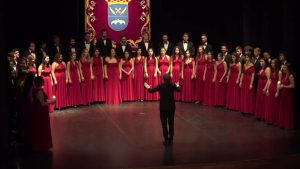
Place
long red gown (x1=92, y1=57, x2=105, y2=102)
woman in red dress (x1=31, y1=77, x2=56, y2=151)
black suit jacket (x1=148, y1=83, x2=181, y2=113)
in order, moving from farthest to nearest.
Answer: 1. long red gown (x1=92, y1=57, x2=105, y2=102)
2. black suit jacket (x1=148, y1=83, x2=181, y2=113)
3. woman in red dress (x1=31, y1=77, x2=56, y2=151)

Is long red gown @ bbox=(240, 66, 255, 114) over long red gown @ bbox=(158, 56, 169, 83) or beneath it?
beneath

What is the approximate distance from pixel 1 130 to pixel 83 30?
7.63 meters

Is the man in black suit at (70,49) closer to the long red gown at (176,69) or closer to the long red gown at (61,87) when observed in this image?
the long red gown at (61,87)

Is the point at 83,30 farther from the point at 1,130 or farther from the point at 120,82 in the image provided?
the point at 1,130

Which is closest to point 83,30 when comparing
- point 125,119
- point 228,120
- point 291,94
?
point 125,119

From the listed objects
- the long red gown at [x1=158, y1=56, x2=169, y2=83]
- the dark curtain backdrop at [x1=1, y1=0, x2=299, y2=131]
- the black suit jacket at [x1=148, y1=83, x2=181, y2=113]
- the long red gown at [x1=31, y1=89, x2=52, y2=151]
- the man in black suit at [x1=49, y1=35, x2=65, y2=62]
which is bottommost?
the long red gown at [x1=31, y1=89, x2=52, y2=151]

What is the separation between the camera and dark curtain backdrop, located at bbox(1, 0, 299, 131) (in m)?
14.6

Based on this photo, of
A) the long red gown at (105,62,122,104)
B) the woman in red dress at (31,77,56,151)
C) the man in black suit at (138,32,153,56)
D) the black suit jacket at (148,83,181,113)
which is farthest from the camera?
the man in black suit at (138,32,153,56)

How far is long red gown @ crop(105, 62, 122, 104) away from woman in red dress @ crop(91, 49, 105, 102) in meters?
0.15

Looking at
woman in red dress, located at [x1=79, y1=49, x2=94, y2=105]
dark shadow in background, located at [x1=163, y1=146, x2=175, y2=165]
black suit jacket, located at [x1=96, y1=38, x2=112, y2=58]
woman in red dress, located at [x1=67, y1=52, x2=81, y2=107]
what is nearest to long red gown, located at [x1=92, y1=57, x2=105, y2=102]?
woman in red dress, located at [x1=79, y1=49, x2=94, y2=105]

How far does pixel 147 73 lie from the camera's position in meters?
15.4

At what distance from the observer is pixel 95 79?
49.3 feet

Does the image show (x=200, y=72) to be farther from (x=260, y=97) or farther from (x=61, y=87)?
(x=61, y=87)

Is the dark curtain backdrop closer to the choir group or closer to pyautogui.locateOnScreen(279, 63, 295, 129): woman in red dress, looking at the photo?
the choir group
